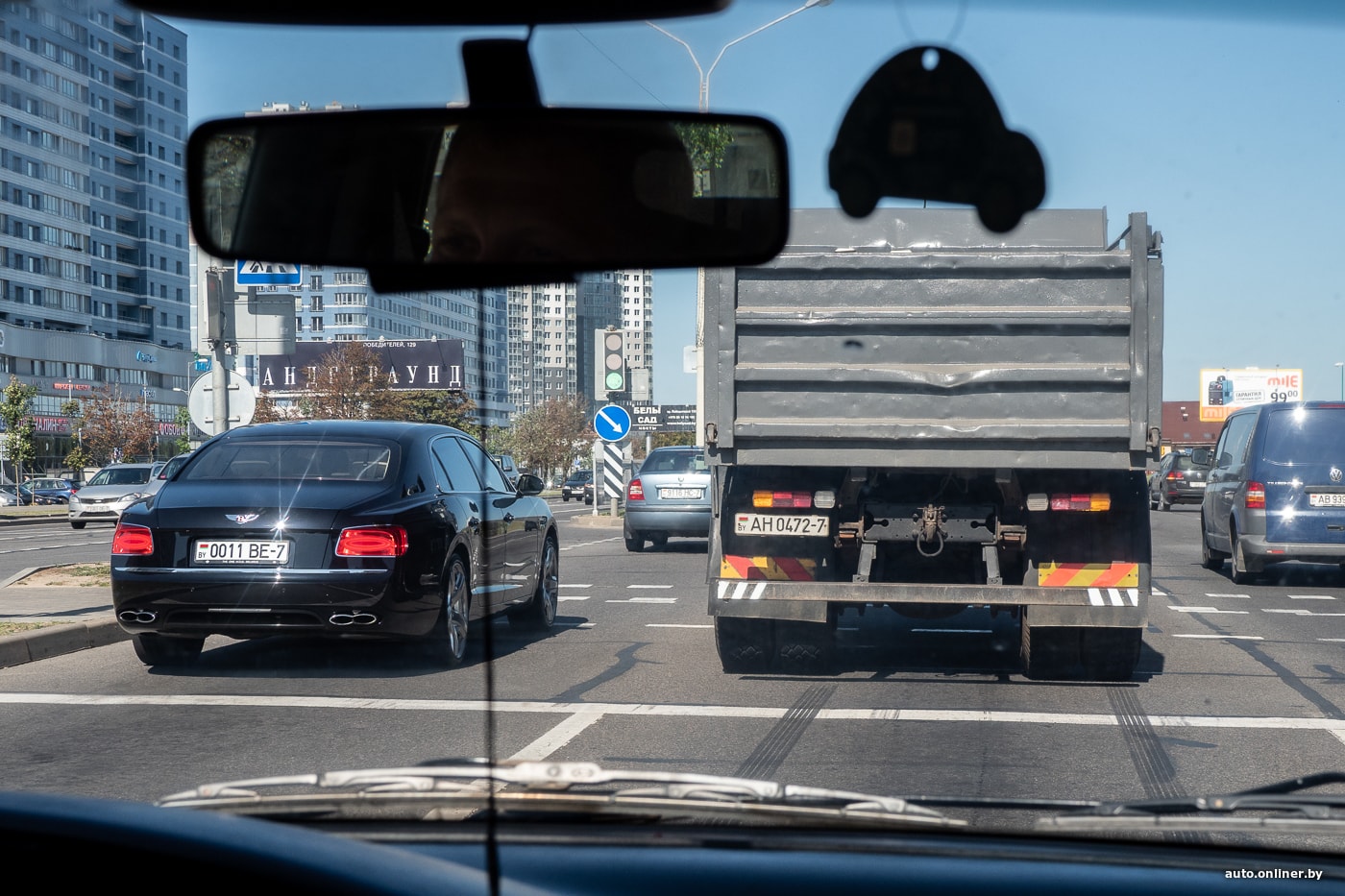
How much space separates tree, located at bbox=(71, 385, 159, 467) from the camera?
7125 centimetres

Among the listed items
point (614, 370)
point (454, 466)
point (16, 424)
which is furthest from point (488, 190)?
point (16, 424)

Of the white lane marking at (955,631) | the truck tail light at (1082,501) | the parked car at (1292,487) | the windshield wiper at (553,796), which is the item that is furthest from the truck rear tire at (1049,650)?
the parked car at (1292,487)

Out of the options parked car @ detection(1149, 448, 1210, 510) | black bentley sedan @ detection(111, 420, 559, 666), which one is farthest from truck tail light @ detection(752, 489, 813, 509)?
parked car @ detection(1149, 448, 1210, 510)

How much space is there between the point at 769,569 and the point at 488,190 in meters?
6.46

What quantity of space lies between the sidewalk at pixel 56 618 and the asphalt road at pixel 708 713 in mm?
214

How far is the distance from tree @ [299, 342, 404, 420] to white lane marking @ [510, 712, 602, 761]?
3.73m

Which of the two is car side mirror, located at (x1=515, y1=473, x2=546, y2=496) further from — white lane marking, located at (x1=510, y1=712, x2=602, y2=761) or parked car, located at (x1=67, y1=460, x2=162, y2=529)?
parked car, located at (x1=67, y1=460, x2=162, y2=529)

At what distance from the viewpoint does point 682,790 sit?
9.75 ft

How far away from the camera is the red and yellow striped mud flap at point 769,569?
29.0 ft

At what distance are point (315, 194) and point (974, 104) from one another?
5.08 ft

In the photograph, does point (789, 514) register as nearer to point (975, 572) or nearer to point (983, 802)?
point (975, 572)

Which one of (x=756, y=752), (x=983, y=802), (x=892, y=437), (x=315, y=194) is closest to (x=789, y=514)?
(x=892, y=437)

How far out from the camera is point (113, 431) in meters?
71.4

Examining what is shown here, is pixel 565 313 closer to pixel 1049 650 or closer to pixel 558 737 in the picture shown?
pixel 558 737
